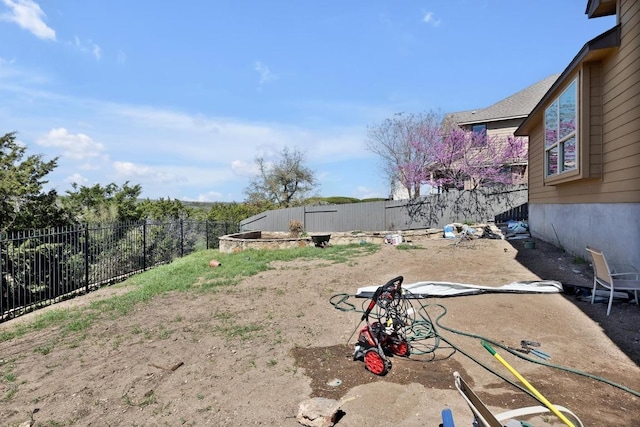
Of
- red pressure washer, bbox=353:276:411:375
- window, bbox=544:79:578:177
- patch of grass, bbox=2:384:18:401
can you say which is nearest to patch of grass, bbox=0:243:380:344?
patch of grass, bbox=2:384:18:401

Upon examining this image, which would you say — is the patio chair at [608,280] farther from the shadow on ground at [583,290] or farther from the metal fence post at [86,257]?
the metal fence post at [86,257]

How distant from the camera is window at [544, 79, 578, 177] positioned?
7128 millimetres

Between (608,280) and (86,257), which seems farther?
(86,257)

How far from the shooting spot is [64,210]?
1064 cm

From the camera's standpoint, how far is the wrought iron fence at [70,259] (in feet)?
22.3

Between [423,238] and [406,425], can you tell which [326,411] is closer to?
[406,425]

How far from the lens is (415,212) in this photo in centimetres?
1605

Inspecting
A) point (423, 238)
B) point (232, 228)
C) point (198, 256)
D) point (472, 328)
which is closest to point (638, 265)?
point (472, 328)

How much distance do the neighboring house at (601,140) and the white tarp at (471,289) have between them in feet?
4.01

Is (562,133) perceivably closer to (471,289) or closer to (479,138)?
(471,289)

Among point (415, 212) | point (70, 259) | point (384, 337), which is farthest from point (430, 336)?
point (415, 212)

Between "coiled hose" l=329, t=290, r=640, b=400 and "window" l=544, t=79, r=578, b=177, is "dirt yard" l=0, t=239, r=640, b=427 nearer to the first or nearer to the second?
"coiled hose" l=329, t=290, r=640, b=400

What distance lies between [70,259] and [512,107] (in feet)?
75.4

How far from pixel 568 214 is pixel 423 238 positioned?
621 centimetres
